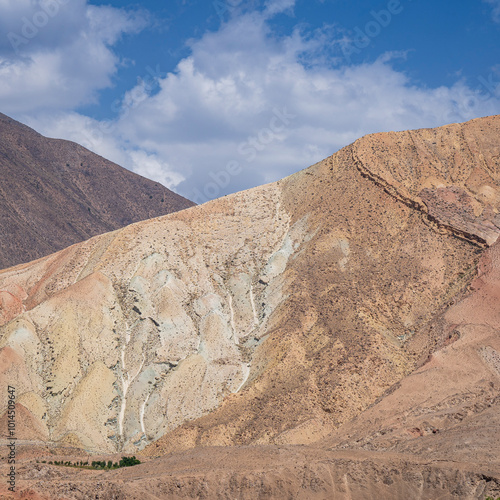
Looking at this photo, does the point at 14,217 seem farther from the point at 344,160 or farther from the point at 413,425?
the point at 413,425

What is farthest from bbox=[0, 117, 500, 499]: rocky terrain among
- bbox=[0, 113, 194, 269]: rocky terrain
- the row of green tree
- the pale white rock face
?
bbox=[0, 113, 194, 269]: rocky terrain

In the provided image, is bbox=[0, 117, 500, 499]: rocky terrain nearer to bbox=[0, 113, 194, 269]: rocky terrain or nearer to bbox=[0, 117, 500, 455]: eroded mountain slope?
bbox=[0, 117, 500, 455]: eroded mountain slope

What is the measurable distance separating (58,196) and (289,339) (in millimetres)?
85360

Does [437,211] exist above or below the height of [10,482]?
above

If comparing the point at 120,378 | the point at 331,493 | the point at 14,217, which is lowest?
the point at 331,493

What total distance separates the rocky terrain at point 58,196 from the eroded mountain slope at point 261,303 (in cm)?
4884

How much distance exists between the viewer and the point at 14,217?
99.6 m

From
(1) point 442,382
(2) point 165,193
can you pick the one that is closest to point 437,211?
(1) point 442,382

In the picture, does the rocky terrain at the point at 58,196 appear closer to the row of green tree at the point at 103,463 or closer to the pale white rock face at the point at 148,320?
the pale white rock face at the point at 148,320

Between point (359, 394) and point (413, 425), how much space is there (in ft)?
14.8

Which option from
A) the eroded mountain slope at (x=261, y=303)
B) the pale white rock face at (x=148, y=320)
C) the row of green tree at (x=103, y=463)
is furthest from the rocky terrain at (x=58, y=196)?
the row of green tree at (x=103, y=463)

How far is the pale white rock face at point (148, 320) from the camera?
38.0m

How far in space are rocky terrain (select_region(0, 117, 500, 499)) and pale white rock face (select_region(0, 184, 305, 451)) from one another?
0.11 m

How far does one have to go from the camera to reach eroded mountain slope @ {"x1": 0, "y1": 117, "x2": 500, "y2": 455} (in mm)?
35938
